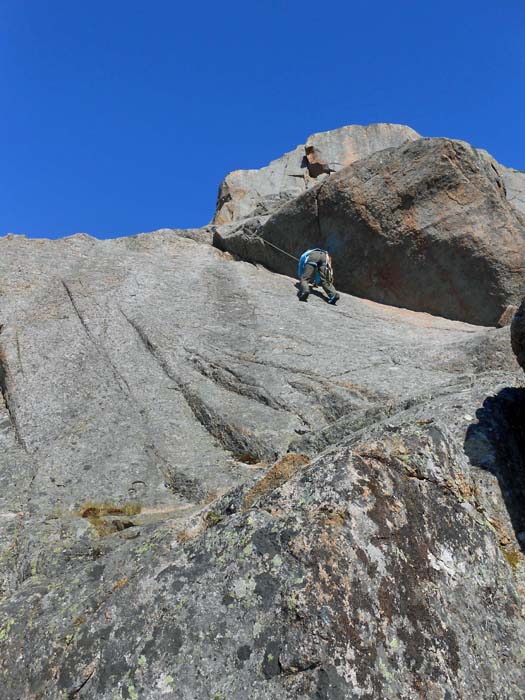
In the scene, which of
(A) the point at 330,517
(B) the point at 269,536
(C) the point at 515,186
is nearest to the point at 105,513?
(B) the point at 269,536

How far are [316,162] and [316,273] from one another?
57.5ft

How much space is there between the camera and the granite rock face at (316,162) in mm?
39906

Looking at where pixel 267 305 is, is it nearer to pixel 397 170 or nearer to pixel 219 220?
pixel 397 170

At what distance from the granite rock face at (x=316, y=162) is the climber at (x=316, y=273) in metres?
14.3

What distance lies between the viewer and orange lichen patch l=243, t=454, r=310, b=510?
8.41 metres

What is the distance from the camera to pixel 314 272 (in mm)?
25422

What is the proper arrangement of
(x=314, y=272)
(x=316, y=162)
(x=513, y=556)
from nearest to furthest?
(x=513, y=556)
(x=314, y=272)
(x=316, y=162)

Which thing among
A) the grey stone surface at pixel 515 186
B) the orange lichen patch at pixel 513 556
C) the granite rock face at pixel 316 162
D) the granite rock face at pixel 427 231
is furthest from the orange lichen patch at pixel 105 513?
the granite rock face at pixel 316 162

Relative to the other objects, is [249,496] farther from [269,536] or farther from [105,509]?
[105,509]

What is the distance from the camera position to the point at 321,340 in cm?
2006

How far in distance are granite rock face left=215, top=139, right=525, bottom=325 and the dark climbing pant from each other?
1768mm

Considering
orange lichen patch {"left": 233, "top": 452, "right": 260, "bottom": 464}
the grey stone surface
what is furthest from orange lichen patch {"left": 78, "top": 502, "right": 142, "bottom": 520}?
the grey stone surface

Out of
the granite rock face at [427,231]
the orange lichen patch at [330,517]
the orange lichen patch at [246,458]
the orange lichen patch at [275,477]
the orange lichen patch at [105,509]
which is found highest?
the granite rock face at [427,231]

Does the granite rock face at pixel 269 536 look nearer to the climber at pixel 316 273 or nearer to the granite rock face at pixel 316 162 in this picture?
the climber at pixel 316 273
